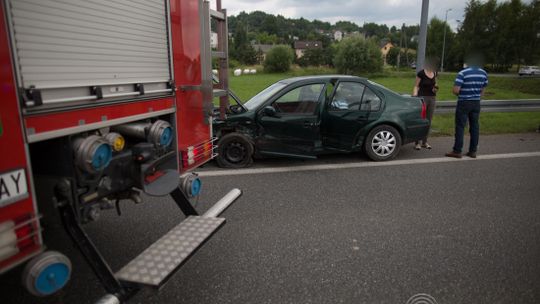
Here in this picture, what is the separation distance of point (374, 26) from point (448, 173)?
136 meters

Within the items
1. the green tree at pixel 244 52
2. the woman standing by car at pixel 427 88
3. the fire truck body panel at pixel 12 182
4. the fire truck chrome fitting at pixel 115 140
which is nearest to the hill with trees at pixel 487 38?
Result: the green tree at pixel 244 52

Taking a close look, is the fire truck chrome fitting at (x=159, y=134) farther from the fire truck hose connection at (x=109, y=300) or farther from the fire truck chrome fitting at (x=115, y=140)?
the fire truck hose connection at (x=109, y=300)

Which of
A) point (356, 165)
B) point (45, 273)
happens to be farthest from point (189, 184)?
point (356, 165)

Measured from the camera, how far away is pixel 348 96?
21.7 feet

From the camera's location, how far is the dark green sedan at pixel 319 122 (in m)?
6.21

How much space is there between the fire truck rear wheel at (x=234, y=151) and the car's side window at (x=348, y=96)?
1635 millimetres

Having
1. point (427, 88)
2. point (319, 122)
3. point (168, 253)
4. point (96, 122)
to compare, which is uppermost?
point (96, 122)

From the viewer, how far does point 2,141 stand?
174 cm

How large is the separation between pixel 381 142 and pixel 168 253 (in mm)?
4959

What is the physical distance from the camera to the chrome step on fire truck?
1.86m

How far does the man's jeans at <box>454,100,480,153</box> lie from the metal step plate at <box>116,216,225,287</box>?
18.2 ft

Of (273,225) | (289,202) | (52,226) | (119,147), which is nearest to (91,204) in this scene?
(52,226)

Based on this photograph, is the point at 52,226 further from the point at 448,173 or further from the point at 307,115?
the point at 448,173

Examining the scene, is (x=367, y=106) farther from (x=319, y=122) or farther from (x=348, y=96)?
(x=319, y=122)
